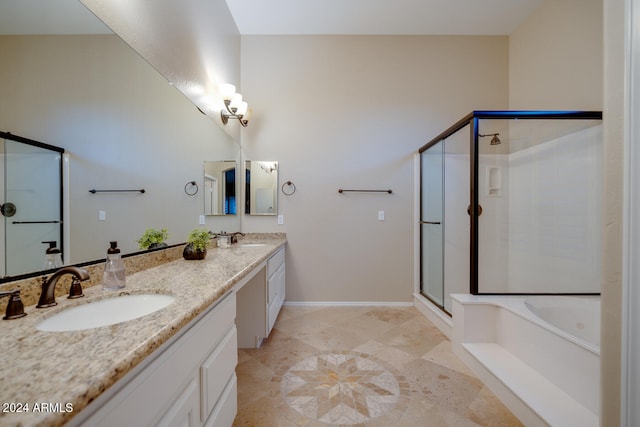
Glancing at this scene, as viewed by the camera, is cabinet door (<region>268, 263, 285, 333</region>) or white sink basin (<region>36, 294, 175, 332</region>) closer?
white sink basin (<region>36, 294, 175, 332</region>)

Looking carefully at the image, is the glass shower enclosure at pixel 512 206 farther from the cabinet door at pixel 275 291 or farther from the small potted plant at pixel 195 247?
the small potted plant at pixel 195 247

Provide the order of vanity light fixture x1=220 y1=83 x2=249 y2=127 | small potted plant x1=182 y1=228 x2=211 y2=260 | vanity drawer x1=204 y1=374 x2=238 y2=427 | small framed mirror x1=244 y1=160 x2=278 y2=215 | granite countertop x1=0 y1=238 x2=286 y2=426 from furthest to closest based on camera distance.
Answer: small framed mirror x1=244 y1=160 x2=278 y2=215, vanity light fixture x1=220 y1=83 x2=249 y2=127, small potted plant x1=182 y1=228 x2=211 y2=260, vanity drawer x1=204 y1=374 x2=238 y2=427, granite countertop x1=0 y1=238 x2=286 y2=426

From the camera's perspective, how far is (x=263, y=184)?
3002mm

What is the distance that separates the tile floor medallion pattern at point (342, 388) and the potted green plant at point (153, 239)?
117 cm

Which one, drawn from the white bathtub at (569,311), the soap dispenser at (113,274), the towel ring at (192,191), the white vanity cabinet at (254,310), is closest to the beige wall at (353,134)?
the white vanity cabinet at (254,310)

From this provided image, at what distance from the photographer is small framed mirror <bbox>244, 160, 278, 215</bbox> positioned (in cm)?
300

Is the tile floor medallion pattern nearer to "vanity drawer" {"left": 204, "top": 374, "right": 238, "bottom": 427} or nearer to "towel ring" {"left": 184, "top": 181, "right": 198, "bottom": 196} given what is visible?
"vanity drawer" {"left": 204, "top": 374, "right": 238, "bottom": 427}

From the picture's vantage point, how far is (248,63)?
3.00 meters

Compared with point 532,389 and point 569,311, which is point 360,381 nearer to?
point 532,389

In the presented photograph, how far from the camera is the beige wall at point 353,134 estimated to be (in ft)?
9.86

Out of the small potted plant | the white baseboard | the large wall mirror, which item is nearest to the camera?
the large wall mirror

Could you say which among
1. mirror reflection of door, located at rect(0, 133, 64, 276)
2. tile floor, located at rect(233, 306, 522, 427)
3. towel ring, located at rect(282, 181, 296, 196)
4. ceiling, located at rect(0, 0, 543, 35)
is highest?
ceiling, located at rect(0, 0, 543, 35)

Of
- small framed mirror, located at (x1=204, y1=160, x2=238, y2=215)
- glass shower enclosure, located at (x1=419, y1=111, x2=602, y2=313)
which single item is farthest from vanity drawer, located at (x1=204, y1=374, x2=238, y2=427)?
glass shower enclosure, located at (x1=419, y1=111, x2=602, y2=313)

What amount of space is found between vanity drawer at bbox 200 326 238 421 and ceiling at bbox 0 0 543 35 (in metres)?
3.01
